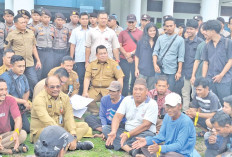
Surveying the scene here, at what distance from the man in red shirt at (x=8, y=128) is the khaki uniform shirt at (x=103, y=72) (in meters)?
2.07

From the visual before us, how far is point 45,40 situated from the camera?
6.88 metres

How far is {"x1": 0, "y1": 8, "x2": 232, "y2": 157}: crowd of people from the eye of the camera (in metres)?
4.00

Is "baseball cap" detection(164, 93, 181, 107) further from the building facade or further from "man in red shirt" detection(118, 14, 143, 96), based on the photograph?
the building facade

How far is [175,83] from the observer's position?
630 cm

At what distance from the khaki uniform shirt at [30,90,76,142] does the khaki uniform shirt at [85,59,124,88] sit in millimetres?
1600

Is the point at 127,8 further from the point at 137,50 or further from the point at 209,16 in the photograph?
the point at 137,50

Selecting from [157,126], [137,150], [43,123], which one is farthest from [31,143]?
[157,126]

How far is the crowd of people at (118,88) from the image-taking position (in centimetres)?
400

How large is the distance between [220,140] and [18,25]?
4.30 metres

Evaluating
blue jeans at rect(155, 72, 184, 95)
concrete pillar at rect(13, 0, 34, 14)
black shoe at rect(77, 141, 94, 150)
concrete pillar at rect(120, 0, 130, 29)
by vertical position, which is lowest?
black shoe at rect(77, 141, 94, 150)

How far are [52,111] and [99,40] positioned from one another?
238 centimetres

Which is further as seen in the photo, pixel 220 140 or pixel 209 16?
pixel 209 16

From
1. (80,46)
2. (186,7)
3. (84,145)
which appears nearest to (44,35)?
(80,46)

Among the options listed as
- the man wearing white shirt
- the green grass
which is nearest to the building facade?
the man wearing white shirt
